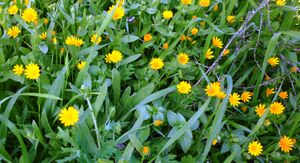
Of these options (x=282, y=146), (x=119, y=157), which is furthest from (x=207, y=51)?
(x=119, y=157)

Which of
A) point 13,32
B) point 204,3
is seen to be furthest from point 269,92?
point 13,32

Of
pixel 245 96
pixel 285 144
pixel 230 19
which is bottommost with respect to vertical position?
pixel 285 144

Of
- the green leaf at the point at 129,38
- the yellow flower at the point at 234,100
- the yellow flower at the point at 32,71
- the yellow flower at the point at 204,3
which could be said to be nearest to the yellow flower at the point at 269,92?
the yellow flower at the point at 234,100

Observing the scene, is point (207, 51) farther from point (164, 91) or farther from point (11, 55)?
point (11, 55)

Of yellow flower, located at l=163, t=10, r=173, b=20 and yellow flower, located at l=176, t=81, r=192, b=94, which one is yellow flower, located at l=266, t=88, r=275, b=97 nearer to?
yellow flower, located at l=176, t=81, r=192, b=94

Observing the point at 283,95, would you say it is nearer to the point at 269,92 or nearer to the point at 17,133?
the point at 269,92

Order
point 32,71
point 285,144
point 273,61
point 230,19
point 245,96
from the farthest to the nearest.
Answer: point 230,19 → point 273,61 → point 245,96 → point 285,144 → point 32,71

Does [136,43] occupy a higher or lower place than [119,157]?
higher

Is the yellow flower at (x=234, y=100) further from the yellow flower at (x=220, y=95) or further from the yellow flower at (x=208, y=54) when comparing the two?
the yellow flower at (x=208, y=54)
